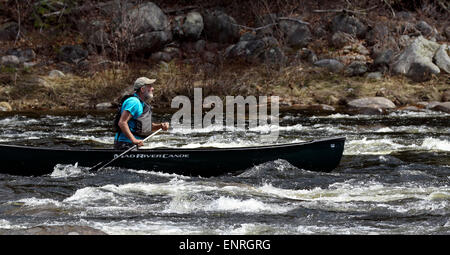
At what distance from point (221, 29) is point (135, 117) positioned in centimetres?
1492

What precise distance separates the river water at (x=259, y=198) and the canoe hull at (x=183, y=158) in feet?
0.35

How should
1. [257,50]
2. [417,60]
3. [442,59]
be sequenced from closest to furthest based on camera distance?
[417,60], [442,59], [257,50]

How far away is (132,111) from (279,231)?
3.05m

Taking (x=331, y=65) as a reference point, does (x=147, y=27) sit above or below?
above

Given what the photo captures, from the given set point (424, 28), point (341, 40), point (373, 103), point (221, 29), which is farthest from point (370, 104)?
point (221, 29)

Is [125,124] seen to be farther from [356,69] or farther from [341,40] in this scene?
[341,40]

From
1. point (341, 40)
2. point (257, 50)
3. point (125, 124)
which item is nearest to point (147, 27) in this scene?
point (257, 50)

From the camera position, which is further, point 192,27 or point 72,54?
point 192,27

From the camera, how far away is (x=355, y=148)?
36.3 feet

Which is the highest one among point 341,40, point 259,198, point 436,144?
point 341,40

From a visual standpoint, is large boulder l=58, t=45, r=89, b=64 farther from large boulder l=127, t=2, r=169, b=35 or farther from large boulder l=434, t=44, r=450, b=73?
large boulder l=434, t=44, r=450, b=73

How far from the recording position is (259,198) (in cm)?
727

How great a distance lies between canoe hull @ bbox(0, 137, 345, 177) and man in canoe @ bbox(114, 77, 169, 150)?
204 millimetres

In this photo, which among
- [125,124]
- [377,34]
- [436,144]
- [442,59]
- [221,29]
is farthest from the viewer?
[221,29]
